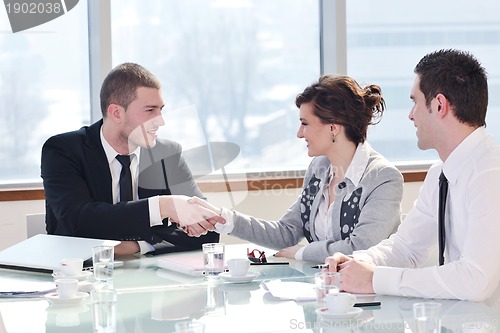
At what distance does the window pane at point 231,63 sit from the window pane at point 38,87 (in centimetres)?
23

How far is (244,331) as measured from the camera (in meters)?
1.86

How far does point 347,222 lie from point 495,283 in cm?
93

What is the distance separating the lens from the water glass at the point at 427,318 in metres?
Result: 1.63

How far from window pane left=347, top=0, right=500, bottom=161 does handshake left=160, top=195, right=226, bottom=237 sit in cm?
214

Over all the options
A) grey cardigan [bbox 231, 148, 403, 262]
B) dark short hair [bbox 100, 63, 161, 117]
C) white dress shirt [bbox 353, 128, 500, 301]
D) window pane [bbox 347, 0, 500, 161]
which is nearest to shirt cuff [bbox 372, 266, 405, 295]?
white dress shirt [bbox 353, 128, 500, 301]

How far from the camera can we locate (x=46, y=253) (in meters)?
2.87

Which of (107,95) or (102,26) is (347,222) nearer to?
(107,95)

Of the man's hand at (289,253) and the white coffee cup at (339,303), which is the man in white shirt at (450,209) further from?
the man's hand at (289,253)

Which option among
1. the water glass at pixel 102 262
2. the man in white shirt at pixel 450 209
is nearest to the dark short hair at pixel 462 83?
the man in white shirt at pixel 450 209

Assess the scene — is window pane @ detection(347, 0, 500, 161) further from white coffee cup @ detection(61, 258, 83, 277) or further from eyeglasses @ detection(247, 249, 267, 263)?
white coffee cup @ detection(61, 258, 83, 277)

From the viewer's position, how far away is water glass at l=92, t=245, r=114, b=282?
2.46 m

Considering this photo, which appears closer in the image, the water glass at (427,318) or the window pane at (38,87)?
the water glass at (427,318)

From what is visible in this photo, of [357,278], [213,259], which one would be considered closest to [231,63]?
[213,259]

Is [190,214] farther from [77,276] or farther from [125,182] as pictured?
[77,276]
